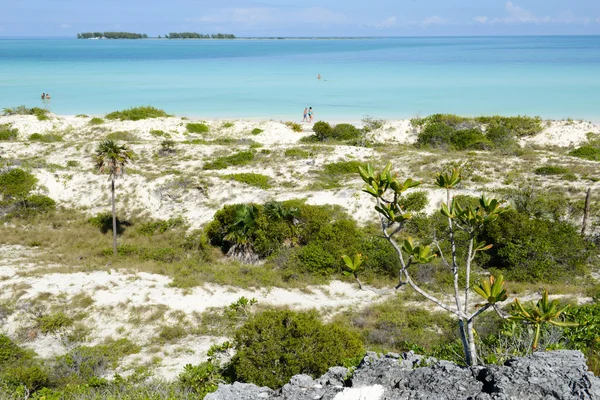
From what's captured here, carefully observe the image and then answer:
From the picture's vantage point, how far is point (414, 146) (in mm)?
36969

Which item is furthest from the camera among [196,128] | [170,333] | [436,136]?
[196,128]

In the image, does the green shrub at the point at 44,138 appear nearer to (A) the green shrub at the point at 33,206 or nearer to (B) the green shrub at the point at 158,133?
(B) the green shrub at the point at 158,133

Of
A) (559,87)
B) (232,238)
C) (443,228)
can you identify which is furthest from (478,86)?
(232,238)

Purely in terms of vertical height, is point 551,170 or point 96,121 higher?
point 96,121

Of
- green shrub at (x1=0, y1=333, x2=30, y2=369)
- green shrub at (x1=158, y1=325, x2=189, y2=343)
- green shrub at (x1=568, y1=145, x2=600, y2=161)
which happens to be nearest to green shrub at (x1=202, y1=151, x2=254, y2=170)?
green shrub at (x1=158, y1=325, x2=189, y2=343)

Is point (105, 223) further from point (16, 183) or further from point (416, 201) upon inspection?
point (416, 201)

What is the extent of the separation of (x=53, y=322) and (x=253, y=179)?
45.7 ft

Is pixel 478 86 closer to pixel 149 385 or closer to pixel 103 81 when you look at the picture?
pixel 103 81

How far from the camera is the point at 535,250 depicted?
16125mm

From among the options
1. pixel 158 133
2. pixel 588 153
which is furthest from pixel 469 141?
pixel 158 133

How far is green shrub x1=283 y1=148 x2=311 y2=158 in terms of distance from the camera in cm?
2983

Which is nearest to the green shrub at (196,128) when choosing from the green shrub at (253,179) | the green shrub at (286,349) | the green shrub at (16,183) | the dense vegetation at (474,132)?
the green shrub at (16,183)

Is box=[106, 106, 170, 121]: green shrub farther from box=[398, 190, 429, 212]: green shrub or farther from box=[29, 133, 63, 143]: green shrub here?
box=[398, 190, 429, 212]: green shrub

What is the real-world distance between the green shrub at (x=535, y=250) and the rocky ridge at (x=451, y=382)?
10.9 meters
